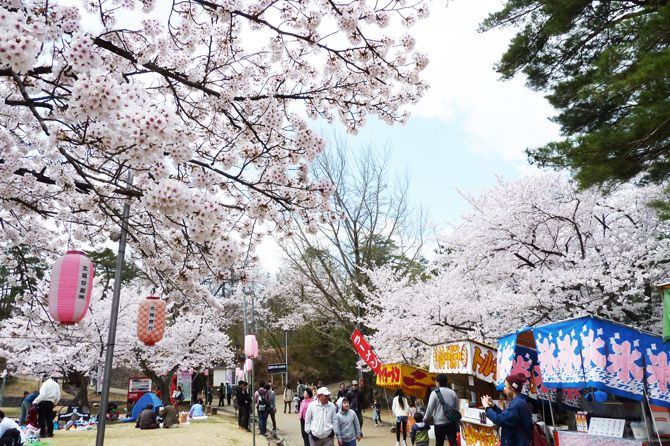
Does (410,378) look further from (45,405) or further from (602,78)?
(45,405)

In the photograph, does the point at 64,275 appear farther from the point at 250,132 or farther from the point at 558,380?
the point at 558,380

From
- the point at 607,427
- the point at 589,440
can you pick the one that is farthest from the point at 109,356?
the point at 607,427

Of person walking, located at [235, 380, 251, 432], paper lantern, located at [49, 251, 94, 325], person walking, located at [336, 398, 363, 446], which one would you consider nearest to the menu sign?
person walking, located at [336, 398, 363, 446]

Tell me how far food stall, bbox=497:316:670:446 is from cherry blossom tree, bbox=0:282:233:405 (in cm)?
1707

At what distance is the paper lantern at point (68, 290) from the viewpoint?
20.0ft

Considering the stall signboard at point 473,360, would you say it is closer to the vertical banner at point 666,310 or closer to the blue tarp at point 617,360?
the blue tarp at point 617,360

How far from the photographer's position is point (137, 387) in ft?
74.8

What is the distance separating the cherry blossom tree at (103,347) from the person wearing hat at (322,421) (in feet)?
47.8

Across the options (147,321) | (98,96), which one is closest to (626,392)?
(98,96)

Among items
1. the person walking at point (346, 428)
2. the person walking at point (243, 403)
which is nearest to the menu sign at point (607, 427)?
the person walking at point (346, 428)

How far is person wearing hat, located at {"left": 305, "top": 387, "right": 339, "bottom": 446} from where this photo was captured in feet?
23.4

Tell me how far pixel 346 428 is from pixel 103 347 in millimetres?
17303

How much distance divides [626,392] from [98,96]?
624 cm

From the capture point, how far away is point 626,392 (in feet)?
18.2
